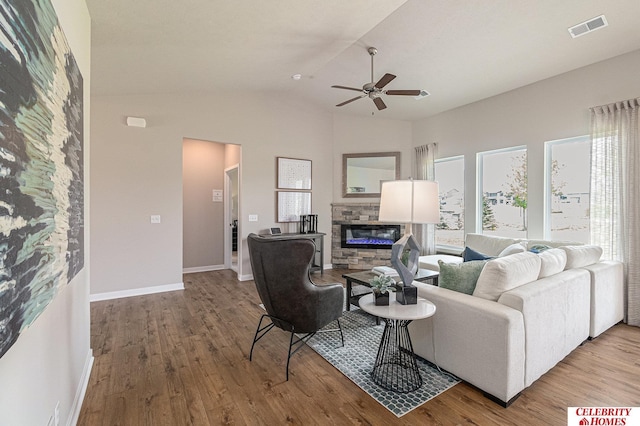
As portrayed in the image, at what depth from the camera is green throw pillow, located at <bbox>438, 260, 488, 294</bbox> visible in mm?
2357

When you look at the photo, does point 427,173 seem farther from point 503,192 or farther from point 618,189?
point 618,189

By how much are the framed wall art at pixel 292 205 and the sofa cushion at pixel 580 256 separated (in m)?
4.04

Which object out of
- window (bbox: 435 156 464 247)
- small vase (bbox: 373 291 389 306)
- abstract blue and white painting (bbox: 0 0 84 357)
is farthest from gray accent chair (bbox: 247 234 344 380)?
window (bbox: 435 156 464 247)

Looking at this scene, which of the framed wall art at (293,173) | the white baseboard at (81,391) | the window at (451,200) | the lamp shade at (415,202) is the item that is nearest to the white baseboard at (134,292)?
the white baseboard at (81,391)

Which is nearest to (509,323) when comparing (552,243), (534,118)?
(552,243)

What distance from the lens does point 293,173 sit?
5758 millimetres

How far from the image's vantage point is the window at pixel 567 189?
4.04 m

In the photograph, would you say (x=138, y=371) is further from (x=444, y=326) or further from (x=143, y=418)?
(x=444, y=326)

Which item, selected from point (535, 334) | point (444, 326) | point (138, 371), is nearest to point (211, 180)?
point (138, 371)

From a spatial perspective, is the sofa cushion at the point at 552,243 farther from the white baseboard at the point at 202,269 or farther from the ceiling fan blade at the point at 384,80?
the white baseboard at the point at 202,269

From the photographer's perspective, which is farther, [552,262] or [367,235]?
[367,235]

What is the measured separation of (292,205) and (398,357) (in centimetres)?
372

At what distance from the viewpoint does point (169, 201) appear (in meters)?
4.63

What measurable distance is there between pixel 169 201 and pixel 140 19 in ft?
8.90
